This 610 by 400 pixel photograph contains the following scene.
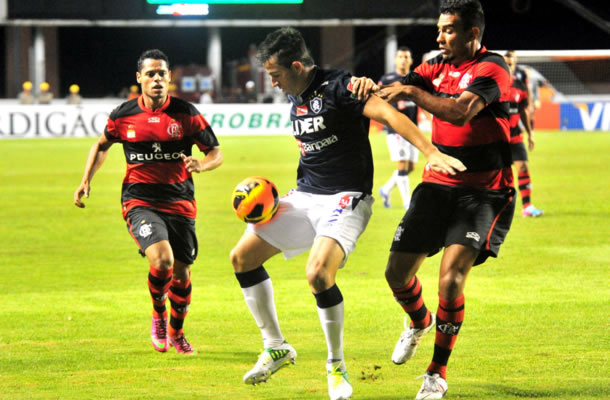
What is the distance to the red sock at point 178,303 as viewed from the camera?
721 centimetres

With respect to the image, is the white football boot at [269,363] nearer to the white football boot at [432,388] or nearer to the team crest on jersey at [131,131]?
the white football boot at [432,388]

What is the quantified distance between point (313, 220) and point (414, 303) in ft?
3.40

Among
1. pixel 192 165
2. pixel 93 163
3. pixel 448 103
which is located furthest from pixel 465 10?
pixel 93 163

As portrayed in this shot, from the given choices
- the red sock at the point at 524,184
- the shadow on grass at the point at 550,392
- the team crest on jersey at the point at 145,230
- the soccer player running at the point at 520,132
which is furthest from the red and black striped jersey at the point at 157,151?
the red sock at the point at 524,184

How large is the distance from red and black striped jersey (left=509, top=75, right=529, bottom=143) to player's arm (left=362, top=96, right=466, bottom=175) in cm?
822

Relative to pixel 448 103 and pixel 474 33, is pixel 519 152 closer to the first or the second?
pixel 474 33

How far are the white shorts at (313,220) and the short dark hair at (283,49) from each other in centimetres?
88

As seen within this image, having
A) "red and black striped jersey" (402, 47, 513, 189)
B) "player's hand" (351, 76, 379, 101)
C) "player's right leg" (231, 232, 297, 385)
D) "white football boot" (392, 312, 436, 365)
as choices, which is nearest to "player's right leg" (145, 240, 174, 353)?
"player's right leg" (231, 232, 297, 385)

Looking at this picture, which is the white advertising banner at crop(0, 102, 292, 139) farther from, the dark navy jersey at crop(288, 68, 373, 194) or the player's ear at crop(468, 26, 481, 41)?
the player's ear at crop(468, 26, 481, 41)

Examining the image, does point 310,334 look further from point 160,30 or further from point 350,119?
point 160,30

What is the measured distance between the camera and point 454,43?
6168mm

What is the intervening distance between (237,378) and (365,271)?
4.38 meters

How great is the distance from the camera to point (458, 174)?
6273mm

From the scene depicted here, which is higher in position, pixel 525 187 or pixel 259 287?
pixel 259 287
